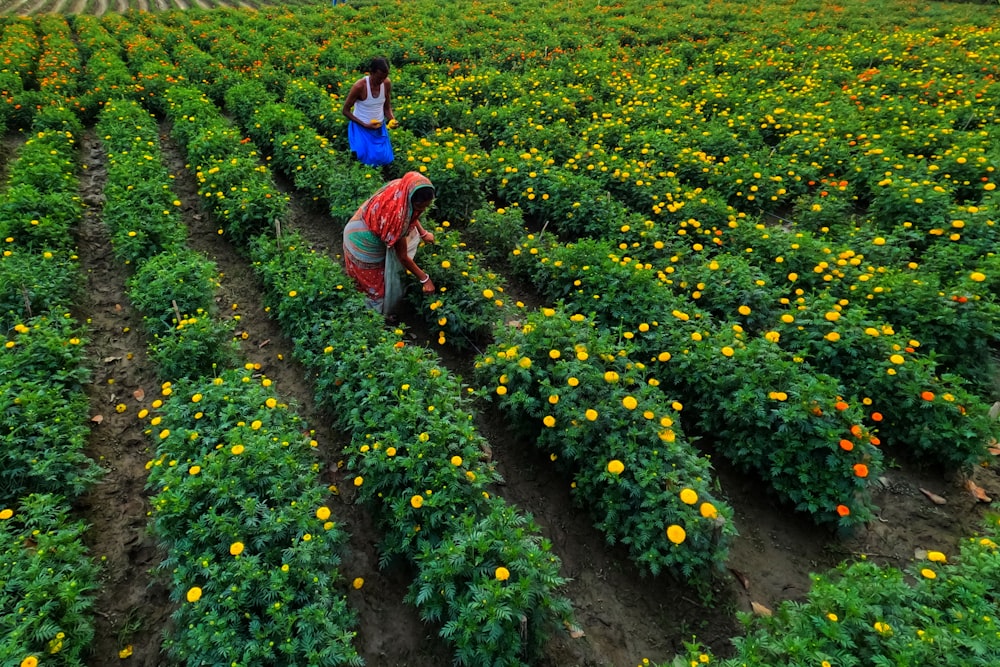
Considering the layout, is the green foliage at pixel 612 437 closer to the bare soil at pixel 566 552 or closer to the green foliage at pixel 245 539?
the bare soil at pixel 566 552

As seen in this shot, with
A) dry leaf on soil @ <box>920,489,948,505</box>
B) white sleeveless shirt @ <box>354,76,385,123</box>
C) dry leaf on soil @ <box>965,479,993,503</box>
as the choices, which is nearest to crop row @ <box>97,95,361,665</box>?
white sleeveless shirt @ <box>354,76,385,123</box>

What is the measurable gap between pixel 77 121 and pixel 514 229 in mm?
7826

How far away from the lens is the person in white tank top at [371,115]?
6.00 metres

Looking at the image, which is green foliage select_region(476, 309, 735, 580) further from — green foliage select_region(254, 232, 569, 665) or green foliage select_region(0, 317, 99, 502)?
green foliage select_region(0, 317, 99, 502)

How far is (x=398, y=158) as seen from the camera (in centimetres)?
693

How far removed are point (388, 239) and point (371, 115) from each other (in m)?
2.93

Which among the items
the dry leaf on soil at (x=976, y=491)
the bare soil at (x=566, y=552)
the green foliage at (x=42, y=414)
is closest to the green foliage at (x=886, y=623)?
the bare soil at (x=566, y=552)

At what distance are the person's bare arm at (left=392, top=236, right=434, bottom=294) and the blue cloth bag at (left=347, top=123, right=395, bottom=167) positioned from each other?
2546mm

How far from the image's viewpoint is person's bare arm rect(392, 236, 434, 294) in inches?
172

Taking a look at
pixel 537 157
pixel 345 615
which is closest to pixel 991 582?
pixel 345 615

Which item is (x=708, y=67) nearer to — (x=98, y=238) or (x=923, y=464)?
(x=923, y=464)

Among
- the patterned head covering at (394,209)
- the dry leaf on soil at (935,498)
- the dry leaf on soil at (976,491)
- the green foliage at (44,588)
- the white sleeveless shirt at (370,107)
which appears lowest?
the dry leaf on soil at (935,498)

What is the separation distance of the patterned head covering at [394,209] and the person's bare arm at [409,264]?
84 mm

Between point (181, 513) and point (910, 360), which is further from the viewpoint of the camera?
point (910, 360)
